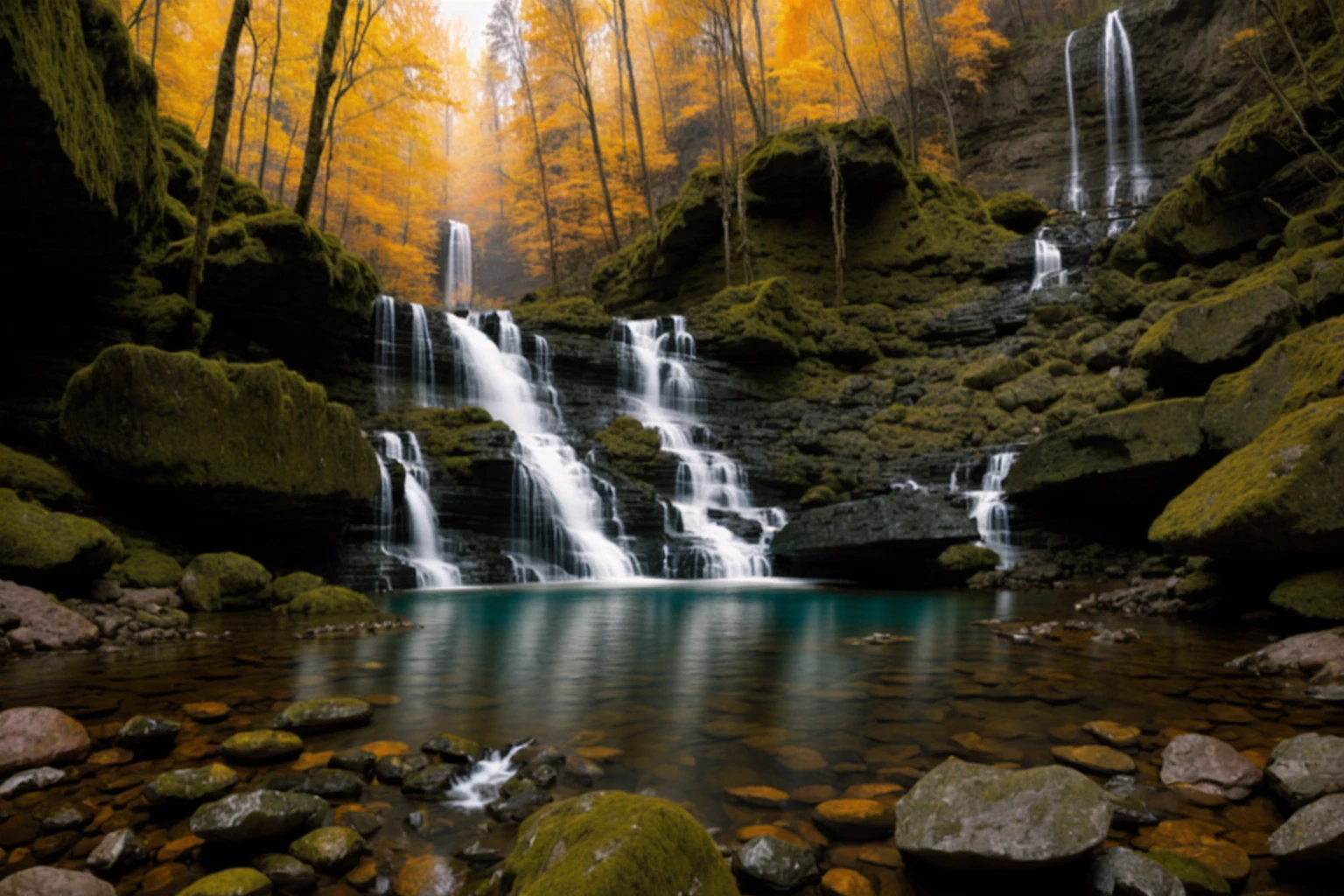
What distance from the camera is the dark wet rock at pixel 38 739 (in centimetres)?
277

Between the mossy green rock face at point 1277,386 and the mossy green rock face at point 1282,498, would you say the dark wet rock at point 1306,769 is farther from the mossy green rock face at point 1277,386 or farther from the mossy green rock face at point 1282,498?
the mossy green rock face at point 1277,386

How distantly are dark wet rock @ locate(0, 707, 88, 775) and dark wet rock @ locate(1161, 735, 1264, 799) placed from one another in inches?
177

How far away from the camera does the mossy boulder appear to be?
2416 centimetres

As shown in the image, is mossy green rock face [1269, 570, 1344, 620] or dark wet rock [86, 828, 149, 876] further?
mossy green rock face [1269, 570, 1344, 620]

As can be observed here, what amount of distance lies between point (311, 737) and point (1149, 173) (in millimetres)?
32441

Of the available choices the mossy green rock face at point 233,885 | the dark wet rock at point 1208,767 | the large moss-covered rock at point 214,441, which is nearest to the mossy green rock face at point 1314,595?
the dark wet rock at point 1208,767

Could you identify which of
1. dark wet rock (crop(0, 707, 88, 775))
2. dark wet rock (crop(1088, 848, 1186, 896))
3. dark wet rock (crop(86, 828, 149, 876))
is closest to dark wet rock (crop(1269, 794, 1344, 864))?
dark wet rock (crop(1088, 848, 1186, 896))

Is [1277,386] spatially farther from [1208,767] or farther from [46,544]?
[46,544]

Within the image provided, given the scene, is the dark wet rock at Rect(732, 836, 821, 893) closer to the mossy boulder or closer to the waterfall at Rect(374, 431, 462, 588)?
the waterfall at Rect(374, 431, 462, 588)

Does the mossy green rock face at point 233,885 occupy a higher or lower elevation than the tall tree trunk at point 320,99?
lower

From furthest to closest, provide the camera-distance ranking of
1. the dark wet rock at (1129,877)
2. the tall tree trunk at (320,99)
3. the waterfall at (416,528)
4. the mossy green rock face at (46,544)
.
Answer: the waterfall at (416,528) → the tall tree trunk at (320,99) → the mossy green rock face at (46,544) → the dark wet rock at (1129,877)

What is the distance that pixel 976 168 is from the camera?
100ft

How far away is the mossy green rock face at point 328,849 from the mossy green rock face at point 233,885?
161mm

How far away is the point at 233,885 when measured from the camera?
1903mm
